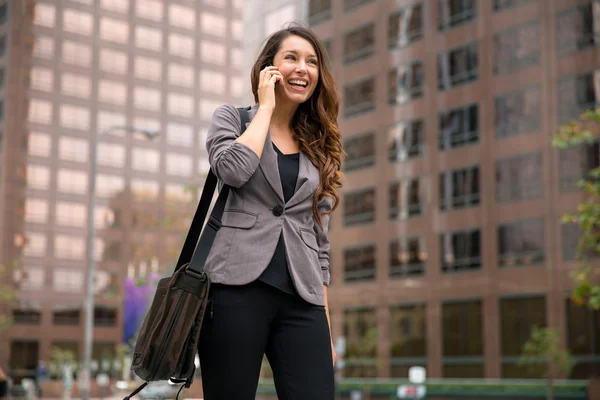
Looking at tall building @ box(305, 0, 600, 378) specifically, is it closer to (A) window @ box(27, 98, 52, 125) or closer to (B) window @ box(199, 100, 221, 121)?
(A) window @ box(27, 98, 52, 125)

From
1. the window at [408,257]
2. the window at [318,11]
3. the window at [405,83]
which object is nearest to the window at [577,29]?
the window at [405,83]

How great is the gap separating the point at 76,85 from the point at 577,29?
197ft

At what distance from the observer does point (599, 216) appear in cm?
1332

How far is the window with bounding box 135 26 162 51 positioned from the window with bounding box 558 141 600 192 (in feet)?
204

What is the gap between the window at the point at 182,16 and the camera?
98.1 meters

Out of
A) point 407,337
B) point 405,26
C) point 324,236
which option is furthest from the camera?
point 405,26

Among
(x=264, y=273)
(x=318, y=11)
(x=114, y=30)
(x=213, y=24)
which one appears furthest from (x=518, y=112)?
(x=213, y=24)

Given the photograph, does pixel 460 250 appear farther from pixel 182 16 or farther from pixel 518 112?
pixel 182 16

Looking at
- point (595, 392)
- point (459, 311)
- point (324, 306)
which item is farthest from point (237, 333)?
point (459, 311)

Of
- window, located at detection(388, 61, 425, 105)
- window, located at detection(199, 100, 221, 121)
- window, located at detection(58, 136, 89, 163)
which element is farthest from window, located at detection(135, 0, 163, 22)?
window, located at detection(388, 61, 425, 105)

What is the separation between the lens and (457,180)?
1817 inches

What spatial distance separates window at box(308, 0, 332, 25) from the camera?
179 ft

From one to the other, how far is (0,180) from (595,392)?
2798 inches

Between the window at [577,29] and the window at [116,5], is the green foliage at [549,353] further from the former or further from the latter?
the window at [116,5]
